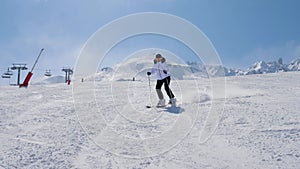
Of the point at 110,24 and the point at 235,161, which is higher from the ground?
the point at 110,24

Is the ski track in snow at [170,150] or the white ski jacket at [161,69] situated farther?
the white ski jacket at [161,69]

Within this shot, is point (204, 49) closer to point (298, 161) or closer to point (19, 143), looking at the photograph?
point (298, 161)

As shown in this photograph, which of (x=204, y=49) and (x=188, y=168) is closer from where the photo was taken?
(x=188, y=168)

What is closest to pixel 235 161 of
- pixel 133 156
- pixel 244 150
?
pixel 244 150

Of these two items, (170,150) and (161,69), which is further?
(161,69)

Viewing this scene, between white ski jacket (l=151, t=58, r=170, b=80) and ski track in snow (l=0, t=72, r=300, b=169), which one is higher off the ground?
white ski jacket (l=151, t=58, r=170, b=80)

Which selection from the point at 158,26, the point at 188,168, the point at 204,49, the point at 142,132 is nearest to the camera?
the point at 188,168

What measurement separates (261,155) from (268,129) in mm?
1368

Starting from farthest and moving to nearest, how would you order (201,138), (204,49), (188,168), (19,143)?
(204,49) → (201,138) → (19,143) → (188,168)

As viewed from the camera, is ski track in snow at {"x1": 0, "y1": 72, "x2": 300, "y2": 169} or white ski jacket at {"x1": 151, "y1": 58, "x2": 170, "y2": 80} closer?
ski track in snow at {"x1": 0, "y1": 72, "x2": 300, "y2": 169}

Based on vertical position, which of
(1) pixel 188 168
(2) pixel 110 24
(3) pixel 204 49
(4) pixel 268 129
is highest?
(2) pixel 110 24

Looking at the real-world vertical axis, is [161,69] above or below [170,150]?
above

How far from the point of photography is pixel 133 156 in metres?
4.20

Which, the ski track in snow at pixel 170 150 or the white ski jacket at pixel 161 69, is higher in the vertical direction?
the white ski jacket at pixel 161 69
